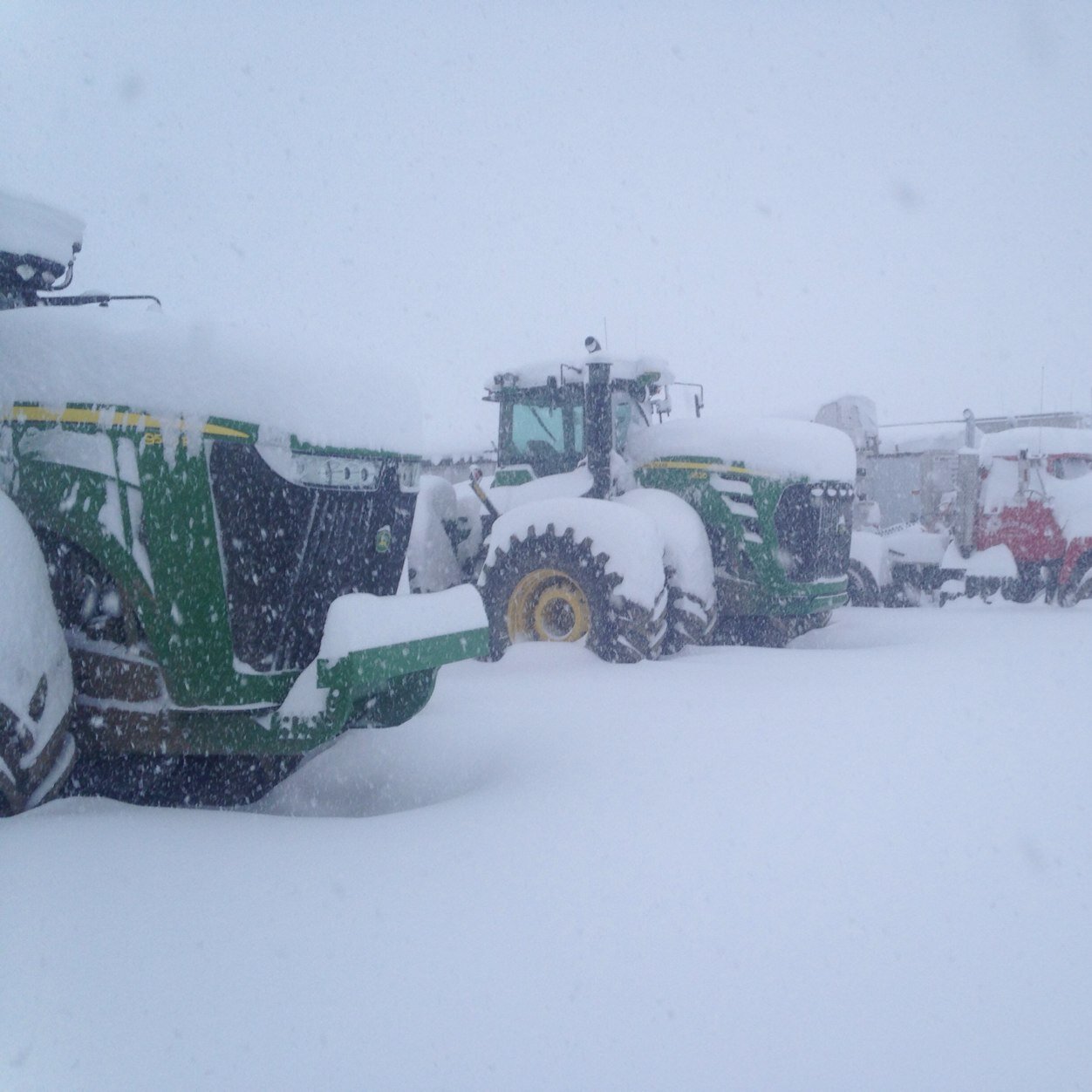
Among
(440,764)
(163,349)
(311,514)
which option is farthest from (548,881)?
(163,349)

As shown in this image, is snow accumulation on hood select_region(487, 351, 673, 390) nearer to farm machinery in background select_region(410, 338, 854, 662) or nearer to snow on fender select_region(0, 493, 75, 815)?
farm machinery in background select_region(410, 338, 854, 662)

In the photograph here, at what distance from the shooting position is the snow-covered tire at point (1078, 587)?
30.2 feet

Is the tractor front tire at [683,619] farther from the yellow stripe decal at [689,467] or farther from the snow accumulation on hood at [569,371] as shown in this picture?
the snow accumulation on hood at [569,371]

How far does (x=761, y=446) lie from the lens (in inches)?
237

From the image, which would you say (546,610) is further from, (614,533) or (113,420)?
(113,420)

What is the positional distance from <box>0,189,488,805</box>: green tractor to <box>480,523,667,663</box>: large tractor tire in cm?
237

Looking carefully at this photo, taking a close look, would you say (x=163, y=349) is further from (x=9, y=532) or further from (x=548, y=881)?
(x=548, y=881)

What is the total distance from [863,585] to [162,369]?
8.92 metres

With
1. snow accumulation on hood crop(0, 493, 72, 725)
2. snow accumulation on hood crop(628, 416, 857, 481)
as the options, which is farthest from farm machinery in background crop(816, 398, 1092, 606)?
snow accumulation on hood crop(0, 493, 72, 725)

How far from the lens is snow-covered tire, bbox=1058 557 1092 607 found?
30.2 feet

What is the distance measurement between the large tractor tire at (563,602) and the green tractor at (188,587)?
237 centimetres

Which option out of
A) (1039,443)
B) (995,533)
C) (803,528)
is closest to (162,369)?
(803,528)

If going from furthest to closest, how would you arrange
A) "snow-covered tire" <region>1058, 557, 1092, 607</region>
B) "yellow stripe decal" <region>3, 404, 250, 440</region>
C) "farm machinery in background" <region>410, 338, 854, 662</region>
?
"snow-covered tire" <region>1058, 557, 1092, 607</region> < "farm machinery in background" <region>410, 338, 854, 662</region> < "yellow stripe decal" <region>3, 404, 250, 440</region>

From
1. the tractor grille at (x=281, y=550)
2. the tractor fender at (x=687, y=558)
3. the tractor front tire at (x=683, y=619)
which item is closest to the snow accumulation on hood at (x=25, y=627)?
the tractor grille at (x=281, y=550)
